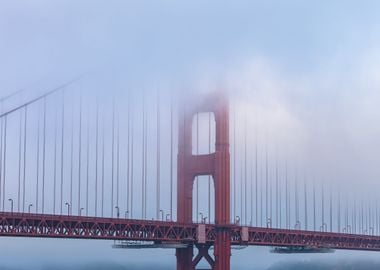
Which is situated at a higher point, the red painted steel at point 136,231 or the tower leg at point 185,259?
the red painted steel at point 136,231

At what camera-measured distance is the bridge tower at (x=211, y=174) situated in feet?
259

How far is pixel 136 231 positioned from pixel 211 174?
31.9 feet

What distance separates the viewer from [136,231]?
239 feet

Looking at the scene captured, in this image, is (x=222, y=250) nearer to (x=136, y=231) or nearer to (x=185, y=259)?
(x=185, y=259)

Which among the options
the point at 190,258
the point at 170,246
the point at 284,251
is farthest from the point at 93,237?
the point at 284,251

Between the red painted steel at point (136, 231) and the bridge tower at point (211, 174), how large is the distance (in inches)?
24.2

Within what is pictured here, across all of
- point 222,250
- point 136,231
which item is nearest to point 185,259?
point 222,250

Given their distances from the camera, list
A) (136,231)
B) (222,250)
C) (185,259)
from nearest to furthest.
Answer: (136,231)
(222,250)
(185,259)

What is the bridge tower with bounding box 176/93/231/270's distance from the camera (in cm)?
7881

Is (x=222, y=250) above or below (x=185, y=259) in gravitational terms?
above

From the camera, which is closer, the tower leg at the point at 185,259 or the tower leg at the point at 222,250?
the tower leg at the point at 222,250

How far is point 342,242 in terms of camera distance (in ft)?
318

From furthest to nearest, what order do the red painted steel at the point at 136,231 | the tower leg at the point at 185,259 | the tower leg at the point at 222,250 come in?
1. the tower leg at the point at 185,259
2. the tower leg at the point at 222,250
3. the red painted steel at the point at 136,231

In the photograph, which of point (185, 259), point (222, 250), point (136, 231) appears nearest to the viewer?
point (136, 231)
